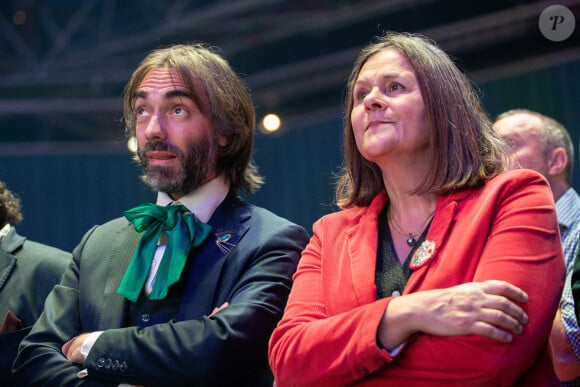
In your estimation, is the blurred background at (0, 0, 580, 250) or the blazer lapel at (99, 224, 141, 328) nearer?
the blazer lapel at (99, 224, 141, 328)

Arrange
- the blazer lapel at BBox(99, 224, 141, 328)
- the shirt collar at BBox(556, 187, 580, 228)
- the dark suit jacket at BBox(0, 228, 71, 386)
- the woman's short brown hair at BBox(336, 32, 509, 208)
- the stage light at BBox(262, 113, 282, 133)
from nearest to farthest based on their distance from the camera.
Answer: the woman's short brown hair at BBox(336, 32, 509, 208) → the blazer lapel at BBox(99, 224, 141, 328) → the dark suit jacket at BBox(0, 228, 71, 386) → the shirt collar at BBox(556, 187, 580, 228) → the stage light at BBox(262, 113, 282, 133)

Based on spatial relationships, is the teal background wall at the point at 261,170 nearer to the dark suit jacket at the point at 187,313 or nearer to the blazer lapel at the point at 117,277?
the dark suit jacket at the point at 187,313

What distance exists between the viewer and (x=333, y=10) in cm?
589

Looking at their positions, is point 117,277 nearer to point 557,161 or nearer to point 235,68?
point 557,161

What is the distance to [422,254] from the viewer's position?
1.86 metres

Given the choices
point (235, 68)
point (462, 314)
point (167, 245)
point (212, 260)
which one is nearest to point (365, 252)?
point (462, 314)

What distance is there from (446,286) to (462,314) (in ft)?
0.45

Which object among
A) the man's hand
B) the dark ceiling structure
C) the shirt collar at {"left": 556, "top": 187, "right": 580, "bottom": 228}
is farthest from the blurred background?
the man's hand

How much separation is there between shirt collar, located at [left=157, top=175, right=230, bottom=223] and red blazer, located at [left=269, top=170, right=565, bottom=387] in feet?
2.27

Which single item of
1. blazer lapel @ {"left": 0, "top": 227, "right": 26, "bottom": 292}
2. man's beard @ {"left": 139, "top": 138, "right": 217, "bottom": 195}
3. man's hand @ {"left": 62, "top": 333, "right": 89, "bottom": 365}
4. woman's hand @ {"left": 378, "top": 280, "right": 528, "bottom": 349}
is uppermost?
man's beard @ {"left": 139, "top": 138, "right": 217, "bottom": 195}

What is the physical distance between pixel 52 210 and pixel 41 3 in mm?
1797

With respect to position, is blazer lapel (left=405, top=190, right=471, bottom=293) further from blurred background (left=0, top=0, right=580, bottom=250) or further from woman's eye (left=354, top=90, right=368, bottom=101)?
blurred background (left=0, top=0, right=580, bottom=250)

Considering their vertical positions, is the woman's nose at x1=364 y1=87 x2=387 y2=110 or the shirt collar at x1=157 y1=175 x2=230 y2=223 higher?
the woman's nose at x1=364 y1=87 x2=387 y2=110

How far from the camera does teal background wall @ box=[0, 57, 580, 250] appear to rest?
516cm
